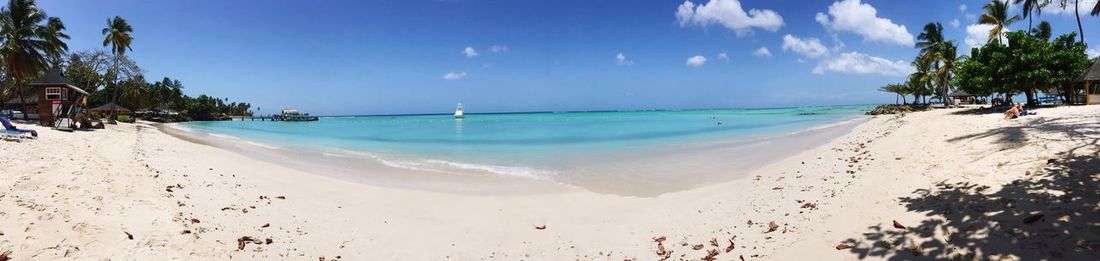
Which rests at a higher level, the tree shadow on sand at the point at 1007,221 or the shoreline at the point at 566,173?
the tree shadow on sand at the point at 1007,221

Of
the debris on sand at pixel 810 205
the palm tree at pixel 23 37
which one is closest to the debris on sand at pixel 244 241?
the debris on sand at pixel 810 205

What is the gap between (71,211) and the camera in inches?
245

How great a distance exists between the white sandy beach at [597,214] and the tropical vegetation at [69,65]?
2784 centimetres

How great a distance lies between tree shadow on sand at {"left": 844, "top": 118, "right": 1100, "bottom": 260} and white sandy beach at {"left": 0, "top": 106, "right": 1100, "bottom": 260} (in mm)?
22

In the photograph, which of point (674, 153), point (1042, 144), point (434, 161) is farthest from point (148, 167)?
point (1042, 144)

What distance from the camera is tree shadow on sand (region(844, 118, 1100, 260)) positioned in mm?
4668

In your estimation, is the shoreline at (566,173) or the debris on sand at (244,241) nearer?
the debris on sand at (244,241)

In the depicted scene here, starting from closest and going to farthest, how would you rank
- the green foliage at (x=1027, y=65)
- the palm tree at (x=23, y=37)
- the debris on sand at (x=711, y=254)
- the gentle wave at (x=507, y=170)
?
the debris on sand at (x=711, y=254) → the gentle wave at (x=507, y=170) → the green foliage at (x=1027, y=65) → the palm tree at (x=23, y=37)

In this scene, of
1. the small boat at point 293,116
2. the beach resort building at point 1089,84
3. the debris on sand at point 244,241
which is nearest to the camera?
the debris on sand at point 244,241

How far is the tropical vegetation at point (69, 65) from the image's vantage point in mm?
28703

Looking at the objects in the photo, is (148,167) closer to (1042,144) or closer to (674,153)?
(674,153)

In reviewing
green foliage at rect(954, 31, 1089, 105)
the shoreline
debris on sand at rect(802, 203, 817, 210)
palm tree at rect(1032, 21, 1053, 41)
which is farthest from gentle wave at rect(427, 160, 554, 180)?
palm tree at rect(1032, 21, 1053, 41)

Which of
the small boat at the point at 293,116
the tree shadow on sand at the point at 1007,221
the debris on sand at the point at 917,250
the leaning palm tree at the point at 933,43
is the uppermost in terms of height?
the leaning palm tree at the point at 933,43

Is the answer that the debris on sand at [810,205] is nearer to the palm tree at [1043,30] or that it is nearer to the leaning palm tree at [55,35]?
the leaning palm tree at [55,35]
